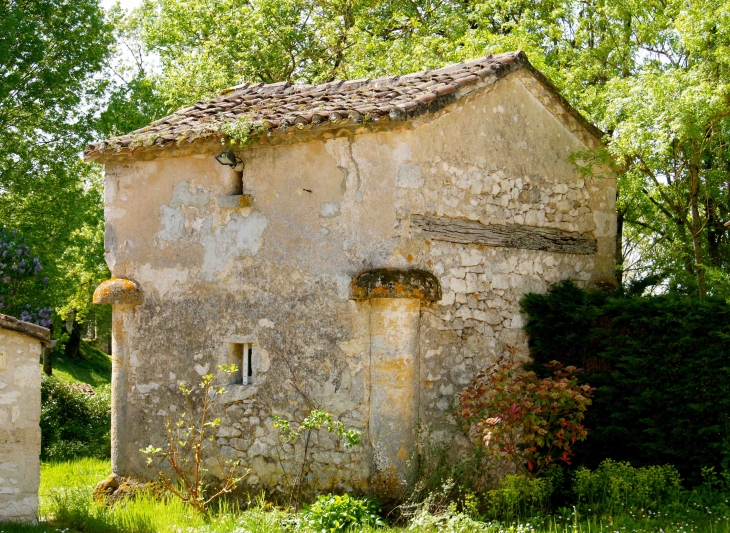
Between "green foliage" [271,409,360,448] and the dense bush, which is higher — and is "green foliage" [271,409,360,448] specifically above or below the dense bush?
above

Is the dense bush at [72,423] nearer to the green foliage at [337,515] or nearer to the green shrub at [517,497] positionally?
the green foliage at [337,515]

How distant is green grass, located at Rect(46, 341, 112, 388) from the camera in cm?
2603

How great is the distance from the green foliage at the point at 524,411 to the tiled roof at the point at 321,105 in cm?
288

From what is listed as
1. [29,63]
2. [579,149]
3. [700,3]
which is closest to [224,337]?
[579,149]

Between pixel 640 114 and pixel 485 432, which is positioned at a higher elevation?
pixel 640 114

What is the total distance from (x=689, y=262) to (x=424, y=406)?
5486 mm

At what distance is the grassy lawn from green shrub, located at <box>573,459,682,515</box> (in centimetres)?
17

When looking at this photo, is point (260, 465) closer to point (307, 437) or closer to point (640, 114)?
point (307, 437)

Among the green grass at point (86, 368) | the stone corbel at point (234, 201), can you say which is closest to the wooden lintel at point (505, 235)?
the stone corbel at point (234, 201)

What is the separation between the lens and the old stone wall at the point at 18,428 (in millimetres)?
8008

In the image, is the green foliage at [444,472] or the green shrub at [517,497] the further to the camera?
the green foliage at [444,472]

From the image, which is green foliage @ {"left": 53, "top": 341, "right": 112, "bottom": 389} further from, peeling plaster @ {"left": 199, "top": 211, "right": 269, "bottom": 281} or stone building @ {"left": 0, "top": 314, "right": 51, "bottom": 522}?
stone building @ {"left": 0, "top": 314, "right": 51, "bottom": 522}

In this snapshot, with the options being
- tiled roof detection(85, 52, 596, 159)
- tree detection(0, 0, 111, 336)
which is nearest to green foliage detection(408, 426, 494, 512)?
tiled roof detection(85, 52, 596, 159)

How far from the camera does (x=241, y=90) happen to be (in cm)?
1159
